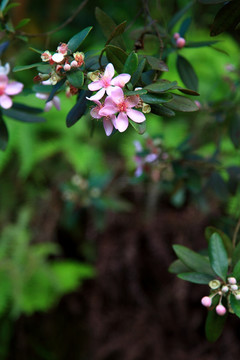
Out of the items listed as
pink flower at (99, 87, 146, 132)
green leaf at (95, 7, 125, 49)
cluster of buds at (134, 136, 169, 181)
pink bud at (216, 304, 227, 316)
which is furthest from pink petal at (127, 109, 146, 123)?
cluster of buds at (134, 136, 169, 181)

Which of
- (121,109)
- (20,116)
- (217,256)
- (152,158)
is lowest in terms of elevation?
(152,158)

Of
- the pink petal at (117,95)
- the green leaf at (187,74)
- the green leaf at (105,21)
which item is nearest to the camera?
the pink petal at (117,95)

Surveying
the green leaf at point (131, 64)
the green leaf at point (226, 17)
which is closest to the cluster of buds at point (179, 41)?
the green leaf at point (226, 17)

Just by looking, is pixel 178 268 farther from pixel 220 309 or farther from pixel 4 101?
pixel 4 101

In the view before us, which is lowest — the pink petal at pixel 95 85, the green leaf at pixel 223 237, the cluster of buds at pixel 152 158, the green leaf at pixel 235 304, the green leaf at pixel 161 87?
the cluster of buds at pixel 152 158

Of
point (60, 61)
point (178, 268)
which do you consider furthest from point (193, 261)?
point (60, 61)

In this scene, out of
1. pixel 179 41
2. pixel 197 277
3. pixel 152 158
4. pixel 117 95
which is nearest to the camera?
pixel 117 95

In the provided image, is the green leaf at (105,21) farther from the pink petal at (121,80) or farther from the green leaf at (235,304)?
the green leaf at (235,304)
